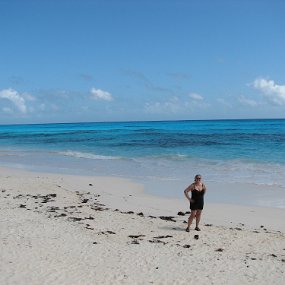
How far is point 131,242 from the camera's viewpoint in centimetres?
991

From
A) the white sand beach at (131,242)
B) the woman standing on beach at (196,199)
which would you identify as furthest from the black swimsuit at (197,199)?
the white sand beach at (131,242)

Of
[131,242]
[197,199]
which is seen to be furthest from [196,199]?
[131,242]

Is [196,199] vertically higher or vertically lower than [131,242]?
higher

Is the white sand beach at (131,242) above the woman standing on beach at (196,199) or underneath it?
underneath

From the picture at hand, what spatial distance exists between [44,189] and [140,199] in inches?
173

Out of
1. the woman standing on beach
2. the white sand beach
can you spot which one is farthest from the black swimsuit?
the white sand beach

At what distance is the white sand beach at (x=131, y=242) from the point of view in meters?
7.80

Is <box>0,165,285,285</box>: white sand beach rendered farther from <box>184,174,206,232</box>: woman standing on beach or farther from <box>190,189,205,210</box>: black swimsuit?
<box>190,189,205,210</box>: black swimsuit

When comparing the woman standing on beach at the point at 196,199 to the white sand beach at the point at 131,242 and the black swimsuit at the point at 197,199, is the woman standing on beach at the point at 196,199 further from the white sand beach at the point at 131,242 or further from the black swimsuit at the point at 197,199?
the white sand beach at the point at 131,242

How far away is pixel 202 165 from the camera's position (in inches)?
953

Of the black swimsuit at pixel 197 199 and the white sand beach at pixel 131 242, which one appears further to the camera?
the black swimsuit at pixel 197 199

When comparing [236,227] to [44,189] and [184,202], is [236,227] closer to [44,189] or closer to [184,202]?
[184,202]

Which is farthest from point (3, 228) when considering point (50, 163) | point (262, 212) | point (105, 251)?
point (50, 163)

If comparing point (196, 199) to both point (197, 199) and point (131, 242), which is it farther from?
point (131, 242)
